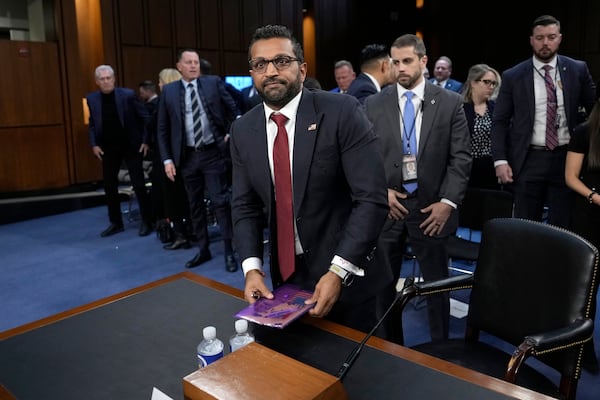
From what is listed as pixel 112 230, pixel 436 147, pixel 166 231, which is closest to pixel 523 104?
pixel 436 147

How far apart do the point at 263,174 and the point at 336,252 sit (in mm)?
346

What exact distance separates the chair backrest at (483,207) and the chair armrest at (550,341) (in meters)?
1.53

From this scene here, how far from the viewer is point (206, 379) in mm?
1061

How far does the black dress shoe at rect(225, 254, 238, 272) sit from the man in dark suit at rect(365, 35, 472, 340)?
1894 mm

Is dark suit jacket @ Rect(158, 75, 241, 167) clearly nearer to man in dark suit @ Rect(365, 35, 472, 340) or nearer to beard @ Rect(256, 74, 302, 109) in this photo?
man in dark suit @ Rect(365, 35, 472, 340)

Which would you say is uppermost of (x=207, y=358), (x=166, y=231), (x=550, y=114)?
(x=550, y=114)

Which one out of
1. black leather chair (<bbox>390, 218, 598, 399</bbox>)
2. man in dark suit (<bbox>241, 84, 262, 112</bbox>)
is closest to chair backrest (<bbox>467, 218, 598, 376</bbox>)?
black leather chair (<bbox>390, 218, 598, 399</bbox>)

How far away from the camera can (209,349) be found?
50.0 inches

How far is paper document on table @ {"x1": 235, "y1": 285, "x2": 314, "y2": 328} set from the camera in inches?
52.2

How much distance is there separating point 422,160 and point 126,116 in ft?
12.4

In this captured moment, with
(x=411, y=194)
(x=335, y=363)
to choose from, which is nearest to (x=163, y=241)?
(x=411, y=194)

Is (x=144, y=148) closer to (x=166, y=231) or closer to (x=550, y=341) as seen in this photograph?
(x=166, y=231)

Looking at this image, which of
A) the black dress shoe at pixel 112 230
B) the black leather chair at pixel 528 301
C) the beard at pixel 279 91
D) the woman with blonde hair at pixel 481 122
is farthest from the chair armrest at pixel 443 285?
the black dress shoe at pixel 112 230

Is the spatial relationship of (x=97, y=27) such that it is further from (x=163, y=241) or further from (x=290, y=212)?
(x=290, y=212)
